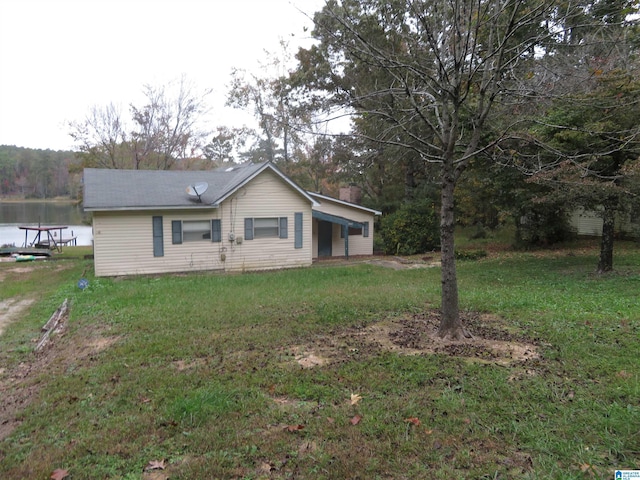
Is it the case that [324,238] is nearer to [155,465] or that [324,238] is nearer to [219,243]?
[219,243]

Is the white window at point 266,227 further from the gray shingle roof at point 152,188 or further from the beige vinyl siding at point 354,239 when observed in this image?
the beige vinyl siding at point 354,239

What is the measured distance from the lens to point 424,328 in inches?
243

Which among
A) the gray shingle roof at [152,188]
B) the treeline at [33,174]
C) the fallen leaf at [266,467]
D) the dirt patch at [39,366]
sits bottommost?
the dirt patch at [39,366]

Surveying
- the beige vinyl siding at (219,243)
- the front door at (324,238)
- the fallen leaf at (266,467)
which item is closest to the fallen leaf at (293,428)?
the fallen leaf at (266,467)

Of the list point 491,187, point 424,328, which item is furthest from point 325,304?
point 491,187

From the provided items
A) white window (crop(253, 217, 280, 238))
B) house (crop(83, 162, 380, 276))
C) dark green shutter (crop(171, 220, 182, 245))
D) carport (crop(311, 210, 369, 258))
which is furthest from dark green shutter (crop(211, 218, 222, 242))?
carport (crop(311, 210, 369, 258))

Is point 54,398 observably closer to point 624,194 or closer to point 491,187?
point 624,194

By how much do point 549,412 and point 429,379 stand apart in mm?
1113

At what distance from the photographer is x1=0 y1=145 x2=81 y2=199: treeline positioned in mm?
61250

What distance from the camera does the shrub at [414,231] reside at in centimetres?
1973

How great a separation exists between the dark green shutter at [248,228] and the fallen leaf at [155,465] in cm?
1336

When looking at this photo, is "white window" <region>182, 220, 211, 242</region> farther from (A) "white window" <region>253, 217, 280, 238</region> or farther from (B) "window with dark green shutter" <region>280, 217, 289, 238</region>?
(B) "window with dark green shutter" <region>280, 217, 289, 238</region>

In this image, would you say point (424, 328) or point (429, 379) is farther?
point (424, 328)

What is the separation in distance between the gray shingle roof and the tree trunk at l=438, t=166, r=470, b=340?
11.0 m
